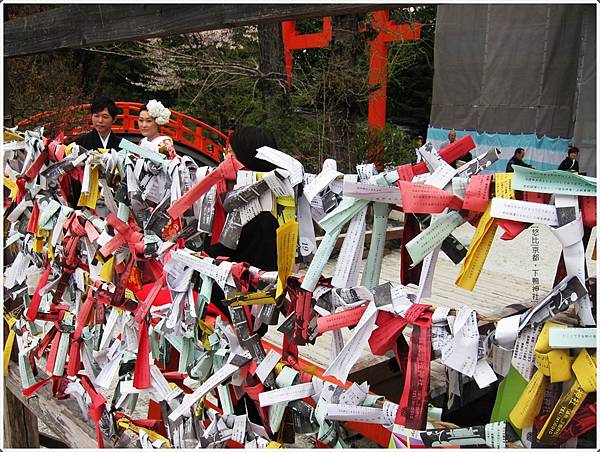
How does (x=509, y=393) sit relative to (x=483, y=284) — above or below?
above

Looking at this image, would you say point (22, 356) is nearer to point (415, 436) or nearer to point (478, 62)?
point (415, 436)

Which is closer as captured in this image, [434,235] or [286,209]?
[434,235]

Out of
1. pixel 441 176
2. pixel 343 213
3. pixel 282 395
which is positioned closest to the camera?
pixel 441 176

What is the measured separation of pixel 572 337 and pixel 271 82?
22.8ft

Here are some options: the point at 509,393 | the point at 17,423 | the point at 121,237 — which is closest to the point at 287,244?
the point at 509,393

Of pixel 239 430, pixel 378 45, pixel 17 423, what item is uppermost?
pixel 378 45

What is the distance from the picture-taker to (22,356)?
1.79m

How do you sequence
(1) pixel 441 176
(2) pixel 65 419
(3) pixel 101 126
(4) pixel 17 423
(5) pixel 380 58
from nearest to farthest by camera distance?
(1) pixel 441 176
(2) pixel 65 419
(4) pixel 17 423
(3) pixel 101 126
(5) pixel 380 58

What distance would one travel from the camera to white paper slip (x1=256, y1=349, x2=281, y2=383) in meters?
1.08

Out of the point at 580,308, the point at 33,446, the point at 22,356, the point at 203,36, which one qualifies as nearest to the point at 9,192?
the point at 22,356

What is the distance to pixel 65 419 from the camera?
1.62 metres

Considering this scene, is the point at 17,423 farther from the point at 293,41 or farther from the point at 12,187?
the point at 293,41

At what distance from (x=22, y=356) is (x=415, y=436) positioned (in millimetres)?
1429

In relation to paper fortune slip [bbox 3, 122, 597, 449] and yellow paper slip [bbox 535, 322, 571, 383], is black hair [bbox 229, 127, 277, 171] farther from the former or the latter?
yellow paper slip [bbox 535, 322, 571, 383]
